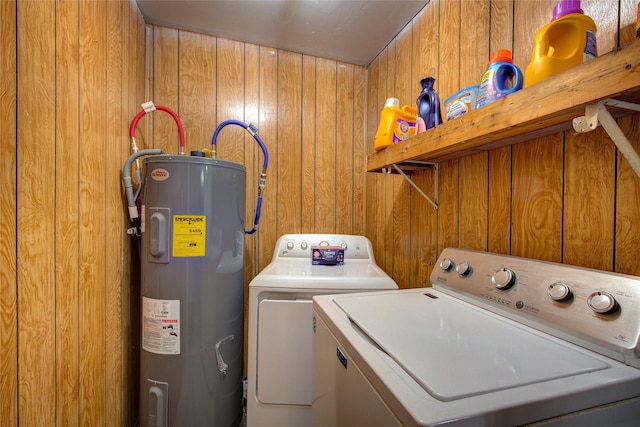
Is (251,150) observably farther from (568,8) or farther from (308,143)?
(568,8)

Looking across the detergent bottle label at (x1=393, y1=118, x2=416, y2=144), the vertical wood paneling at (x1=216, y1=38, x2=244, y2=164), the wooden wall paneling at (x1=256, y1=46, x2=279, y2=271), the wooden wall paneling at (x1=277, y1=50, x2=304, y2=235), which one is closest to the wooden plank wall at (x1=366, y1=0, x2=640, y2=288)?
the detergent bottle label at (x1=393, y1=118, x2=416, y2=144)

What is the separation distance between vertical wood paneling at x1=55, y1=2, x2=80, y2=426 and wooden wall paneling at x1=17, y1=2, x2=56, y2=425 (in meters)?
0.03

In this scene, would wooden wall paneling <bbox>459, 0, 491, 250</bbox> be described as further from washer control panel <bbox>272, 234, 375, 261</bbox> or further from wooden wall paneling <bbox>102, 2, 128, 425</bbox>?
wooden wall paneling <bbox>102, 2, 128, 425</bbox>

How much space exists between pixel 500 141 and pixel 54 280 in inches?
61.9

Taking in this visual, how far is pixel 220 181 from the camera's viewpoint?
1291mm

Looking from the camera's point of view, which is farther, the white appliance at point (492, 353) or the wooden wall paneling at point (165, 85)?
the wooden wall paneling at point (165, 85)

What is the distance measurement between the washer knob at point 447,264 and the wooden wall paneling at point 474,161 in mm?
146

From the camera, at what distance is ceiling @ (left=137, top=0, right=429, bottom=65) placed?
147 cm

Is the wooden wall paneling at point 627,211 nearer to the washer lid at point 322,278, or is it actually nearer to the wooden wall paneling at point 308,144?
the washer lid at point 322,278

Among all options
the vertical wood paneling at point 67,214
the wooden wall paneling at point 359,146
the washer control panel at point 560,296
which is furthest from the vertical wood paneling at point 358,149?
the vertical wood paneling at point 67,214

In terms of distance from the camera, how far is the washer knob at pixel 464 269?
3.09 ft

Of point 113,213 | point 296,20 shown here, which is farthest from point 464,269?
point 296,20

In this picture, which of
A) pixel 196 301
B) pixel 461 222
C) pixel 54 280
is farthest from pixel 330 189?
pixel 54 280

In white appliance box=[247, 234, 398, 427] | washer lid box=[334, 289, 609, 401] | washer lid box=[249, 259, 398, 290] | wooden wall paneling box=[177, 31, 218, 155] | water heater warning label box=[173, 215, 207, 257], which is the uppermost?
wooden wall paneling box=[177, 31, 218, 155]
